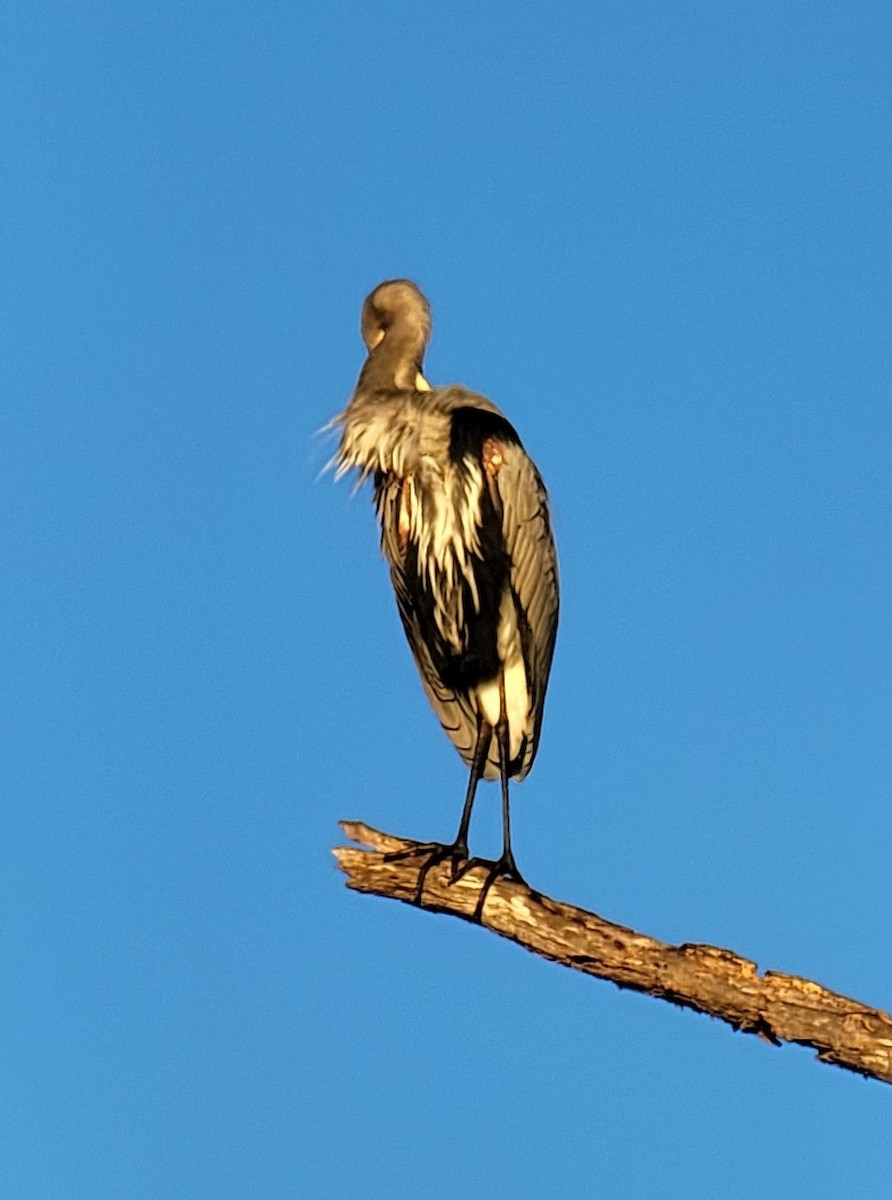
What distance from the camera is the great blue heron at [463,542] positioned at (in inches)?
315

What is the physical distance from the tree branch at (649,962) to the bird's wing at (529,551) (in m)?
1.38

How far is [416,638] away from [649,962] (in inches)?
95.8

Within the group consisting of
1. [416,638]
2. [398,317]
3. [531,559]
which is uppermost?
[398,317]

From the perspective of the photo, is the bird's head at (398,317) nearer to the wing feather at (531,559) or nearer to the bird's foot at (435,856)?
the wing feather at (531,559)

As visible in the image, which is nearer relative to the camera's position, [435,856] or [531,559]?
[435,856]

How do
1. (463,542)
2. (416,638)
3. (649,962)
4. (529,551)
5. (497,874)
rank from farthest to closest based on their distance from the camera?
(416,638), (529,551), (463,542), (497,874), (649,962)

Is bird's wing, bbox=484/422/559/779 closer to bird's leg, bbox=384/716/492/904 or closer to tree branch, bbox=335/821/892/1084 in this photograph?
bird's leg, bbox=384/716/492/904

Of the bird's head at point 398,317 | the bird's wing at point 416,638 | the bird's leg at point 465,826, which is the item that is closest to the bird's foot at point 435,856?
the bird's leg at point 465,826

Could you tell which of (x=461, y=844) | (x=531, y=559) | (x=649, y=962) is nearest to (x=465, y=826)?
(x=461, y=844)

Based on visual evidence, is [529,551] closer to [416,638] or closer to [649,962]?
[416,638]

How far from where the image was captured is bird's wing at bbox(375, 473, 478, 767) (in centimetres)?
820

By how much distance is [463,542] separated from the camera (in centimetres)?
800

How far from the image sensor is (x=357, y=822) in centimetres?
696

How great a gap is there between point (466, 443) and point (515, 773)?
158cm
